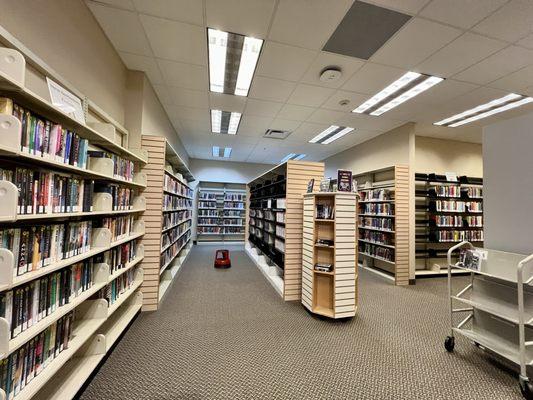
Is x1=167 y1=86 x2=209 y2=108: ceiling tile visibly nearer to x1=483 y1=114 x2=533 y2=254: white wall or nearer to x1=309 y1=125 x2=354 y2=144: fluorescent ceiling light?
x1=309 y1=125 x2=354 y2=144: fluorescent ceiling light

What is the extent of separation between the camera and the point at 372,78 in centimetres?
333

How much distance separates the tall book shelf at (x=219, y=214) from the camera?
902 centimetres

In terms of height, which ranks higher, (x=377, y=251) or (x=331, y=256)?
(x=331, y=256)

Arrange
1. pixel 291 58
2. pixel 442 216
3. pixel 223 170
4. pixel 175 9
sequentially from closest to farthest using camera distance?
pixel 175 9, pixel 291 58, pixel 442 216, pixel 223 170

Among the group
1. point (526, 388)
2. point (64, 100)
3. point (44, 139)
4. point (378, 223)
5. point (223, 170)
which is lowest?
point (526, 388)

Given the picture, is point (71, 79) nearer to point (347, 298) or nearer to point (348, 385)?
point (348, 385)

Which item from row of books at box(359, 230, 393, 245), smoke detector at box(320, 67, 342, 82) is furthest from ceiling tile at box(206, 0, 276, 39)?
row of books at box(359, 230, 393, 245)

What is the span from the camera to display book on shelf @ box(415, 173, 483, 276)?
5.32m

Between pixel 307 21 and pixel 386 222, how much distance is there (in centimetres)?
429

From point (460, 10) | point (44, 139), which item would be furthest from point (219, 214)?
point (460, 10)

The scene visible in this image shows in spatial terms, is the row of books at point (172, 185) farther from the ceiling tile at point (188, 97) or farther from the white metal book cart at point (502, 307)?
the white metal book cart at point (502, 307)

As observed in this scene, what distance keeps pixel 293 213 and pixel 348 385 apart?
2256 millimetres

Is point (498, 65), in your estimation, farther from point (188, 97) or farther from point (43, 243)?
point (43, 243)

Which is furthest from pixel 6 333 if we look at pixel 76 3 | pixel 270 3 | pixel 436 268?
pixel 436 268
